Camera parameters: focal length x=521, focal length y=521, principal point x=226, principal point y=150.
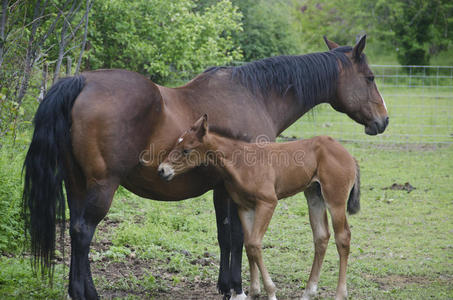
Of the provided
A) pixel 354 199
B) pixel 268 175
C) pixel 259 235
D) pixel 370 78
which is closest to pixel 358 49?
pixel 370 78

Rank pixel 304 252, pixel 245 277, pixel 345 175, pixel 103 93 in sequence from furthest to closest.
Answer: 1. pixel 304 252
2. pixel 245 277
3. pixel 345 175
4. pixel 103 93

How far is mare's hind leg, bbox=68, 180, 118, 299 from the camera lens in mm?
3912

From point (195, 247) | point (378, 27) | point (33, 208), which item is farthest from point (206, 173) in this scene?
point (378, 27)

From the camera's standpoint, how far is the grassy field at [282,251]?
15.9ft

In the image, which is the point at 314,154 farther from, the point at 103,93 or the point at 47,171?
the point at 47,171

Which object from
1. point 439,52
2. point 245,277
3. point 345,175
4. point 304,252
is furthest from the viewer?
point 439,52

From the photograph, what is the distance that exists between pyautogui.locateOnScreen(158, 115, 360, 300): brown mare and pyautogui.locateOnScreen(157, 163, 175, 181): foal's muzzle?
0.43ft

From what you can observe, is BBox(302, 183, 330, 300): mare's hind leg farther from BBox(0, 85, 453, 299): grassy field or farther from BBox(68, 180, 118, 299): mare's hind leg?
BBox(68, 180, 118, 299): mare's hind leg

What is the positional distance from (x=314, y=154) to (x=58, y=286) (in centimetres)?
256

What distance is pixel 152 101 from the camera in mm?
4129

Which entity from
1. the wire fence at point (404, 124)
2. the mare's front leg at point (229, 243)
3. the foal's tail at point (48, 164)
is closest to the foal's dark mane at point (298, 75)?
the mare's front leg at point (229, 243)

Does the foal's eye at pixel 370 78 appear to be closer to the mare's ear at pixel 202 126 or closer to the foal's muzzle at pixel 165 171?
the mare's ear at pixel 202 126

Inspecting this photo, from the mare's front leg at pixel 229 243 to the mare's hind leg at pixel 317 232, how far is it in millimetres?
615

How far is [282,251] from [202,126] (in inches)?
98.5
